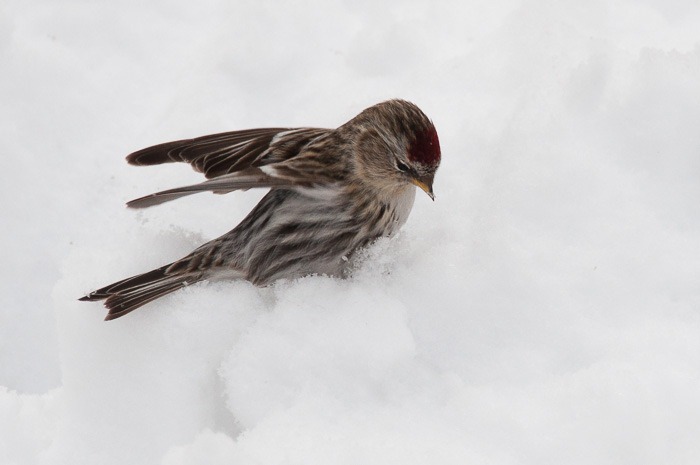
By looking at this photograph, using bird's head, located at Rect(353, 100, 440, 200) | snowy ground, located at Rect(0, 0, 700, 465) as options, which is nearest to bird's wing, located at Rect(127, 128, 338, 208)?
bird's head, located at Rect(353, 100, 440, 200)

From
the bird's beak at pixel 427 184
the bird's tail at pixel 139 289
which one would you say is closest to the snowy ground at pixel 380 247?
the bird's tail at pixel 139 289

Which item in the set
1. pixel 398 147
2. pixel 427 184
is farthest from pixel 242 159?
pixel 427 184

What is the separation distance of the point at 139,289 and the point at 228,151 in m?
0.58

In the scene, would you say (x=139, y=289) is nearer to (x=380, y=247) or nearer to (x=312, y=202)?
(x=312, y=202)

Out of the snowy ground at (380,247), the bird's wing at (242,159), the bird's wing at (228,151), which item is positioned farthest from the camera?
the bird's wing at (228,151)

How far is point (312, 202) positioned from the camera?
3.00m

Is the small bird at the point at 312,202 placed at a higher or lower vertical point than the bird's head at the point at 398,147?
lower

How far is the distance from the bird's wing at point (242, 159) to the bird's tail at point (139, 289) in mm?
248

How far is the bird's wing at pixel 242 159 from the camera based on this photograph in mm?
2842

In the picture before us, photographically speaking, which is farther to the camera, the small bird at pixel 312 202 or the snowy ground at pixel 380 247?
the small bird at pixel 312 202

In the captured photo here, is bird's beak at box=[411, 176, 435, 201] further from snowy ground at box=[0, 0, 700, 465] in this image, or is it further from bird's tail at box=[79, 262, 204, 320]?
bird's tail at box=[79, 262, 204, 320]

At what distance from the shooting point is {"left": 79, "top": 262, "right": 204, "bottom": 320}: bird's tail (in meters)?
2.86

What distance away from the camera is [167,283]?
2.95 meters

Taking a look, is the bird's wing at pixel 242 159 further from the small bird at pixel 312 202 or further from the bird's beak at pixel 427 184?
the bird's beak at pixel 427 184
